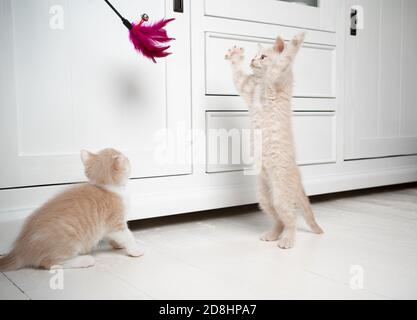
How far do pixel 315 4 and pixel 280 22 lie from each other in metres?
0.25

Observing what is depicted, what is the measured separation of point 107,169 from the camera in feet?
3.81

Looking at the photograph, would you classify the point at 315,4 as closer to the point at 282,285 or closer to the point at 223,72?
the point at 223,72

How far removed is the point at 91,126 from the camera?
138cm

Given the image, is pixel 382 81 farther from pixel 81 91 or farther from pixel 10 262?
pixel 10 262

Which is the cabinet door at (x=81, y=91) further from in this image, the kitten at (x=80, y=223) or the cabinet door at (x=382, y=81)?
the cabinet door at (x=382, y=81)

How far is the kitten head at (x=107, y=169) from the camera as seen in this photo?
1.16m

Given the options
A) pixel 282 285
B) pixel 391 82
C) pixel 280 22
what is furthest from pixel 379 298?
pixel 391 82

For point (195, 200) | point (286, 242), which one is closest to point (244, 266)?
point (286, 242)

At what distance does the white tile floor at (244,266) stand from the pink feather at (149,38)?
0.59 metres

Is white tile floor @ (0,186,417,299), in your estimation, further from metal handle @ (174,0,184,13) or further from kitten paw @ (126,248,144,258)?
metal handle @ (174,0,184,13)

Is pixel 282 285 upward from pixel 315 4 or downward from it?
downward

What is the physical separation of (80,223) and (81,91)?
464mm

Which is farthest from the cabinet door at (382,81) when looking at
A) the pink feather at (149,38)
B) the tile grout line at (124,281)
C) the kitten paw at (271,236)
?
the tile grout line at (124,281)
